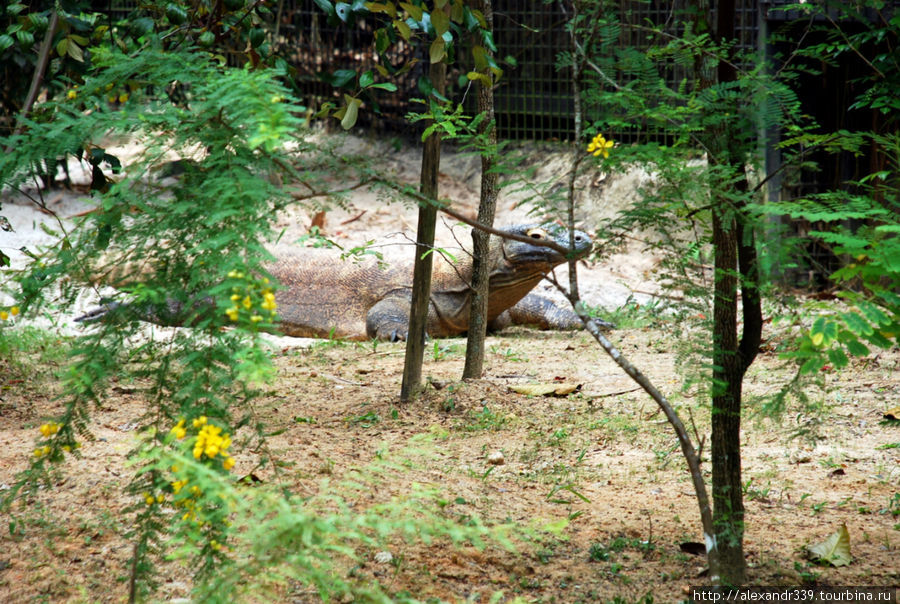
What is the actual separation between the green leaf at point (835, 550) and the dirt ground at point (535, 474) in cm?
3

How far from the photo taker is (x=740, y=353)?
2336 mm

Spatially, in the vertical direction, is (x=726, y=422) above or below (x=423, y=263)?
below

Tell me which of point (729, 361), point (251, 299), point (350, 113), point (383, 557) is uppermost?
point (350, 113)

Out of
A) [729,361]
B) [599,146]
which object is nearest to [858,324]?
[729,361]

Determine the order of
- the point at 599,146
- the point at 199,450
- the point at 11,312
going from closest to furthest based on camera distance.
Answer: the point at 199,450 → the point at 599,146 → the point at 11,312

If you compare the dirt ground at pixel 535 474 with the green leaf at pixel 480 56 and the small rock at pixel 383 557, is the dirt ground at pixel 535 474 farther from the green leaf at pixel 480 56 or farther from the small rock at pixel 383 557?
the green leaf at pixel 480 56

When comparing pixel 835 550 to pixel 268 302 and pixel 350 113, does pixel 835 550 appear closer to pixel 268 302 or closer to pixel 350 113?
pixel 268 302

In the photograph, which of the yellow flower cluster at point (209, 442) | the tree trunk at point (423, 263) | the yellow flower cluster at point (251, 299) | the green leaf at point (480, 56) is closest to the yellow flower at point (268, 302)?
the yellow flower cluster at point (251, 299)

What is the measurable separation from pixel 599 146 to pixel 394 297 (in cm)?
601

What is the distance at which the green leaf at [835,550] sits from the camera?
2.52 metres

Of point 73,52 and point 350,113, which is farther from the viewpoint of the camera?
point 73,52

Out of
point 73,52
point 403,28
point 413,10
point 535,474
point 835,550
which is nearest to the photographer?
point 835,550

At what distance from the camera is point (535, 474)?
341cm

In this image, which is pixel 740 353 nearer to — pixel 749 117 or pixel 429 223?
pixel 749 117
